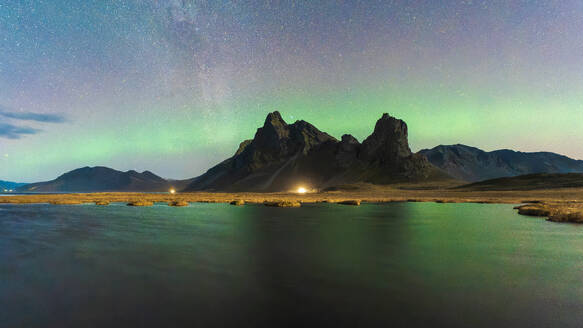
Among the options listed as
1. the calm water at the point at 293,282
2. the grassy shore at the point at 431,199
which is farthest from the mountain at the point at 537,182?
the calm water at the point at 293,282

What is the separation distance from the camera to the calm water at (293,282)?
29.5ft

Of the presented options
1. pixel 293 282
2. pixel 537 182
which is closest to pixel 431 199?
pixel 537 182

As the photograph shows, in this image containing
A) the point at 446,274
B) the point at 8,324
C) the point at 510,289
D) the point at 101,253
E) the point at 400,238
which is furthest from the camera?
the point at 400,238

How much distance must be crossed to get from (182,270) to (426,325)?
1097 cm

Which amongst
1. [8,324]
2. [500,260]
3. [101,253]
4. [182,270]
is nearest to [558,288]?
[500,260]

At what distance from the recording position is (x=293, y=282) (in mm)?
12469

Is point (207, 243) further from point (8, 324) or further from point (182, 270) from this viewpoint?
point (8, 324)

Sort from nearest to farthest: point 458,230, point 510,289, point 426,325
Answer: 1. point 426,325
2. point 510,289
3. point 458,230

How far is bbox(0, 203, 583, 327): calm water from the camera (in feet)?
29.5

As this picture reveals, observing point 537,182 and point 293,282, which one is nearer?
point 293,282

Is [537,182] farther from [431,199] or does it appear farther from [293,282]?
[293,282]

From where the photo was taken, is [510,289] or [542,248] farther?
[542,248]

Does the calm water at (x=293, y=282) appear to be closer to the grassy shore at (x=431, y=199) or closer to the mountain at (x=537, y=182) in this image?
the grassy shore at (x=431, y=199)

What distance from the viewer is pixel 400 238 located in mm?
23750
